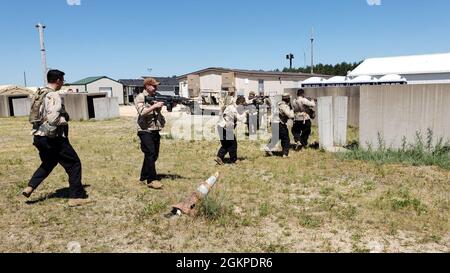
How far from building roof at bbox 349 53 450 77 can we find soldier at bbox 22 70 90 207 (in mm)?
40392

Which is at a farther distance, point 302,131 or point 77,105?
point 77,105

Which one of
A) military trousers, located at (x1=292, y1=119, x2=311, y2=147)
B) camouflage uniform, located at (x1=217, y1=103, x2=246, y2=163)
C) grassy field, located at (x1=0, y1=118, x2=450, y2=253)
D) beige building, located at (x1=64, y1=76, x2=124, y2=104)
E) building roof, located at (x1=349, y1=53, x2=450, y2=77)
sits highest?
building roof, located at (x1=349, y1=53, x2=450, y2=77)

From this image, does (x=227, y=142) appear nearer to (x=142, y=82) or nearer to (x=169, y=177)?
(x=169, y=177)

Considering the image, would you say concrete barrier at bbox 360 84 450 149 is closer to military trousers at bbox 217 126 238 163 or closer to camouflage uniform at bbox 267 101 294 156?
camouflage uniform at bbox 267 101 294 156

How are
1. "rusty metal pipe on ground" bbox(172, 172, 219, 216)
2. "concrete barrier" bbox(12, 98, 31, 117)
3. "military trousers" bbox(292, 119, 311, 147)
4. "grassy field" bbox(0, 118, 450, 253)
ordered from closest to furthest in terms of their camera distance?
"grassy field" bbox(0, 118, 450, 253) → "rusty metal pipe on ground" bbox(172, 172, 219, 216) → "military trousers" bbox(292, 119, 311, 147) → "concrete barrier" bbox(12, 98, 31, 117)

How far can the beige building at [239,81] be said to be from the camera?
143 feet

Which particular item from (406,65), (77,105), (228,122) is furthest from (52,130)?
(406,65)

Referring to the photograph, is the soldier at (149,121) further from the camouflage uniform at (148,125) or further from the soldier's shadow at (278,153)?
the soldier's shadow at (278,153)

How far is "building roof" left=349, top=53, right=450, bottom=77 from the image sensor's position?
40.3m

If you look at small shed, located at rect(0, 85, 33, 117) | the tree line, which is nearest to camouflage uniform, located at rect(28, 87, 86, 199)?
small shed, located at rect(0, 85, 33, 117)

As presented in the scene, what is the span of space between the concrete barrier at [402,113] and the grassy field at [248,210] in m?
1.25

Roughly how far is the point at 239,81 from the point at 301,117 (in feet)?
112

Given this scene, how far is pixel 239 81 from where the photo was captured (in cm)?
4425
